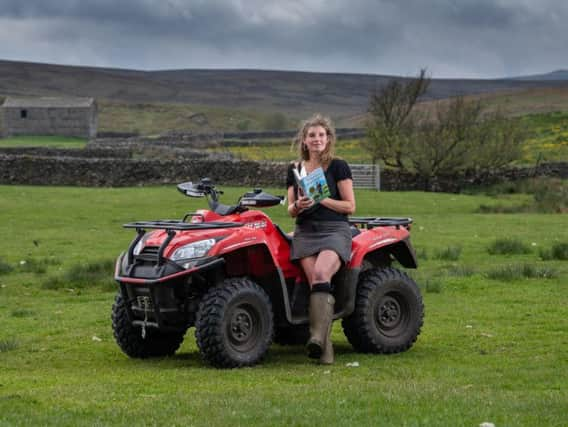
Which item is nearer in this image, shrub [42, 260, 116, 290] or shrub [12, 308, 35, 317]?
shrub [12, 308, 35, 317]

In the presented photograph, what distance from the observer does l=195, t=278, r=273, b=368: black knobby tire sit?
10.1 metres

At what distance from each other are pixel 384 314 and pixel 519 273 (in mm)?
7458

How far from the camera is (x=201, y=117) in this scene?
176 metres

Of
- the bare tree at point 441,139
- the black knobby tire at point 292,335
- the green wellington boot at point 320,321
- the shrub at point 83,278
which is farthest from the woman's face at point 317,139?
the bare tree at point 441,139

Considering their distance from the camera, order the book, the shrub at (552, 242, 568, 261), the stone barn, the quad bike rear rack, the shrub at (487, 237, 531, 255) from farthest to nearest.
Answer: the stone barn
the shrub at (487, 237, 531, 255)
the shrub at (552, 242, 568, 261)
the quad bike rear rack
the book

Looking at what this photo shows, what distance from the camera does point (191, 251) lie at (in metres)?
10.2

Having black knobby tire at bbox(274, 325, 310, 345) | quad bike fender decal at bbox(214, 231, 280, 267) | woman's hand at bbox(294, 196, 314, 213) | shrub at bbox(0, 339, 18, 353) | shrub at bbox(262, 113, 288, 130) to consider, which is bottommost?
shrub at bbox(262, 113, 288, 130)

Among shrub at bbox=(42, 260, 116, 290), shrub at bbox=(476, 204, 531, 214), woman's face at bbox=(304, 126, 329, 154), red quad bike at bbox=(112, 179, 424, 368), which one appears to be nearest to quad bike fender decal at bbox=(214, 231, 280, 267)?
red quad bike at bbox=(112, 179, 424, 368)

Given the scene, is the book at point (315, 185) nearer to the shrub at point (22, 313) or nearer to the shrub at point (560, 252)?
the shrub at point (22, 313)

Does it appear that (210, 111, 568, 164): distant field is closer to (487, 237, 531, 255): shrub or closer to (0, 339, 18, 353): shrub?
(487, 237, 531, 255): shrub

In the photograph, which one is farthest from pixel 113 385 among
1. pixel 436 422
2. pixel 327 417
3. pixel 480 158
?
pixel 480 158

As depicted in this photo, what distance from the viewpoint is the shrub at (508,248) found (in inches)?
917

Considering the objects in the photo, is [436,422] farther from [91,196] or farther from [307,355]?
[91,196]

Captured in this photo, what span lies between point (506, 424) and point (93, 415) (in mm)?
2849
